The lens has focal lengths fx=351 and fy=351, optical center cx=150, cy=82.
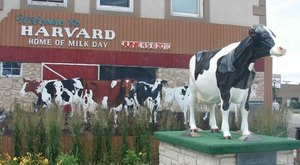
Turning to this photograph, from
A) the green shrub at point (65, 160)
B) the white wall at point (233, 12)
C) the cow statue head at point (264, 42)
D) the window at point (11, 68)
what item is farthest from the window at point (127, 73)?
the cow statue head at point (264, 42)

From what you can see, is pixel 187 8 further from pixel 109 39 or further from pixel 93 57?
pixel 93 57

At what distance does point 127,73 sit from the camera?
1036 cm

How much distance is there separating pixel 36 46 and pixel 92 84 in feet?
6.07

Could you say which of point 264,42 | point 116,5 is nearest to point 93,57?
point 116,5

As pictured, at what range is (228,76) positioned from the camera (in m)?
4.88

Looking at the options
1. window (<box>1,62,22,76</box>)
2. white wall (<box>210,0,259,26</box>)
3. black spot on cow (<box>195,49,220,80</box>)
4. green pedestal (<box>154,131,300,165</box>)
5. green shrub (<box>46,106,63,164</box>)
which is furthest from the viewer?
white wall (<box>210,0,259,26</box>)

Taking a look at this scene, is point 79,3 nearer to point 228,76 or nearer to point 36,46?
point 36,46

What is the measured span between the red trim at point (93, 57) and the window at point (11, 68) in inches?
5.4

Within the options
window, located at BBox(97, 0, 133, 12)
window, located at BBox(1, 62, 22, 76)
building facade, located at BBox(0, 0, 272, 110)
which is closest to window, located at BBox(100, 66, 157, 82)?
building facade, located at BBox(0, 0, 272, 110)

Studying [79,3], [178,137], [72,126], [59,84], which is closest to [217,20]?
[79,3]

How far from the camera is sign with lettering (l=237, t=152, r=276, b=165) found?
4.63 metres

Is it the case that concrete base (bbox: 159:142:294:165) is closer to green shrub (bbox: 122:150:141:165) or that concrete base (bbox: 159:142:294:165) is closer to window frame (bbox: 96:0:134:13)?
green shrub (bbox: 122:150:141:165)

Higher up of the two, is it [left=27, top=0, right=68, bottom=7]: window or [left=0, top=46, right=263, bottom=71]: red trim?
[left=27, top=0, right=68, bottom=7]: window

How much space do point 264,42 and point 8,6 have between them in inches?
302
